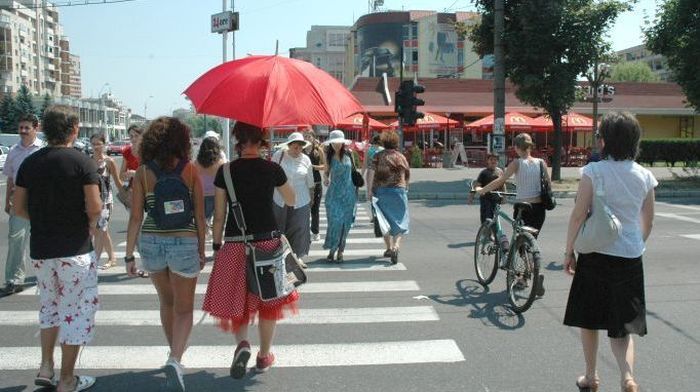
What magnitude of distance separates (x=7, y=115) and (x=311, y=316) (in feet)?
247

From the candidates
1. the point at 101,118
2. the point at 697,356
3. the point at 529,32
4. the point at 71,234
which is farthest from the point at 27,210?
the point at 101,118

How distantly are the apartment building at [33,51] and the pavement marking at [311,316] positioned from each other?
8971 centimetres

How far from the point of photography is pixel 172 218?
4.32 metres

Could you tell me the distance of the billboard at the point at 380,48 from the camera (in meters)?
83.7

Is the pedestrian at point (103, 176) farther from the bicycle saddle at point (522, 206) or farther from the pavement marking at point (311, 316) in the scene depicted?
the bicycle saddle at point (522, 206)

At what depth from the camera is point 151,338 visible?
5672 millimetres

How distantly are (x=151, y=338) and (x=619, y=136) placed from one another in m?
3.97

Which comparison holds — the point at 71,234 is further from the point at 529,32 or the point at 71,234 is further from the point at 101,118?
the point at 101,118

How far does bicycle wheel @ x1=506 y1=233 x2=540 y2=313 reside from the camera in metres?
6.27

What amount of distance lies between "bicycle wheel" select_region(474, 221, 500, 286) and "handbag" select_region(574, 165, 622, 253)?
10.8ft

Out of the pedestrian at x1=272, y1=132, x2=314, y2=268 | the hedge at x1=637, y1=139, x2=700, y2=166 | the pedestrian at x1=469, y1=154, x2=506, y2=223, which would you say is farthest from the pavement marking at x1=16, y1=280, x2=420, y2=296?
the hedge at x1=637, y1=139, x2=700, y2=166

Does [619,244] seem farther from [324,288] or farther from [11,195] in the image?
[11,195]

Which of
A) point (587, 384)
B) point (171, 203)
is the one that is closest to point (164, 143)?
point (171, 203)

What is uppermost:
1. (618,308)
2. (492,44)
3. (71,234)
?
(492,44)
